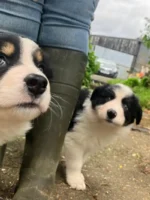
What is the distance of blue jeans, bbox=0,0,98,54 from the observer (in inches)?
72.3

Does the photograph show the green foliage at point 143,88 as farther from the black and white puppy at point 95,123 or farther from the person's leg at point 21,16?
the person's leg at point 21,16

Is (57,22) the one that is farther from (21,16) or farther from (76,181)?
(76,181)

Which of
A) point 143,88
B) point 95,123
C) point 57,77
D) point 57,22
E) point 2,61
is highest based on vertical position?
point 57,22

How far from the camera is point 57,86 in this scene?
1.98m

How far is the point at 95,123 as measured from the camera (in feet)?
9.56

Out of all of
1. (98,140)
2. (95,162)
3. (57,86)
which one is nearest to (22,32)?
(57,86)

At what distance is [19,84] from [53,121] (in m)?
0.54

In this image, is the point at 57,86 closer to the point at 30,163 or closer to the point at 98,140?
the point at 30,163

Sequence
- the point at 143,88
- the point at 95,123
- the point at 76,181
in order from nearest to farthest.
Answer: the point at 76,181 → the point at 95,123 → the point at 143,88

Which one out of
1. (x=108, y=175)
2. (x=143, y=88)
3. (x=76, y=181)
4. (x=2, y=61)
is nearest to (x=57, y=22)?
(x=2, y=61)

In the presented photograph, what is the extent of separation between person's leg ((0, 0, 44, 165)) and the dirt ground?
34.1 inches

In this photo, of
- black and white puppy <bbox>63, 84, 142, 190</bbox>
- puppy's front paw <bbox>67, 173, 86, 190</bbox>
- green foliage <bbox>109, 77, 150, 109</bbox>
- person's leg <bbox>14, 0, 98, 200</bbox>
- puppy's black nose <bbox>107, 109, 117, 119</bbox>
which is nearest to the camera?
person's leg <bbox>14, 0, 98, 200</bbox>

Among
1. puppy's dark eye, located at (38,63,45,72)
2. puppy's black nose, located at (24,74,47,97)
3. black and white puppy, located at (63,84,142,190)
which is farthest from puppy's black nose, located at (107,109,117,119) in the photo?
puppy's black nose, located at (24,74,47,97)

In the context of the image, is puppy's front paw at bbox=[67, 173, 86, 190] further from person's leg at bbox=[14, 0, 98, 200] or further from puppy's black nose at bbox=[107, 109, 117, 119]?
puppy's black nose at bbox=[107, 109, 117, 119]
